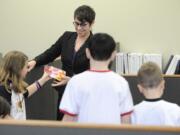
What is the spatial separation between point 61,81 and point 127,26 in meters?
2.33

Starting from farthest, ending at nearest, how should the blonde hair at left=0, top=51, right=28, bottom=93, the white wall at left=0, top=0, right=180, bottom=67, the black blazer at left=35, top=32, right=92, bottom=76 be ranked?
1. the white wall at left=0, top=0, right=180, bottom=67
2. the black blazer at left=35, top=32, right=92, bottom=76
3. the blonde hair at left=0, top=51, right=28, bottom=93

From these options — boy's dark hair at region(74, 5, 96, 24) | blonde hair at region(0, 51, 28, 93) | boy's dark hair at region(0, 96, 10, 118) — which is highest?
boy's dark hair at region(74, 5, 96, 24)

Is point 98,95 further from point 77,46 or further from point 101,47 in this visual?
point 77,46

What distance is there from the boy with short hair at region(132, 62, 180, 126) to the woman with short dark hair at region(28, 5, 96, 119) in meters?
0.80

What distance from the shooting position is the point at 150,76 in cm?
225

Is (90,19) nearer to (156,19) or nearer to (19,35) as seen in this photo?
(156,19)

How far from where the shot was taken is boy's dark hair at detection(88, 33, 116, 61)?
2215 mm

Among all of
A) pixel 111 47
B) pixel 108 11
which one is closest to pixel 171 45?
pixel 108 11

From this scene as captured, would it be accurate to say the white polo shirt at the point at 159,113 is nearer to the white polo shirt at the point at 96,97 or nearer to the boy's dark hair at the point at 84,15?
the white polo shirt at the point at 96,97

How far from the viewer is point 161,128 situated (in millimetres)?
1764

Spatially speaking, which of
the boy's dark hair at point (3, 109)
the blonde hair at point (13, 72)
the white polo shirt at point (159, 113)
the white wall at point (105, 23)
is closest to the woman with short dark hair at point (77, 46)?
the blonde hair at point (13, 72)

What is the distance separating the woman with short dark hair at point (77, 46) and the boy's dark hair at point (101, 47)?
694 mm

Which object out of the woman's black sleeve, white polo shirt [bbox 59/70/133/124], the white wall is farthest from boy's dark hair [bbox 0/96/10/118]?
the white wall

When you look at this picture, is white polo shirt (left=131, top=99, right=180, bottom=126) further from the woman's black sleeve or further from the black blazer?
the woman's black sleeve
